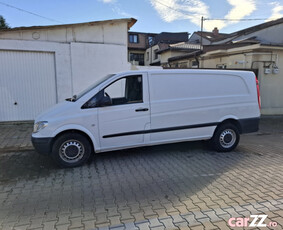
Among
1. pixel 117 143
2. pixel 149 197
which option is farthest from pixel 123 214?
pixel 117 143

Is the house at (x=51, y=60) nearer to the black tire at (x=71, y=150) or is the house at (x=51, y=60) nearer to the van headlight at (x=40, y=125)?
the van headlight at (x=40, y=125)

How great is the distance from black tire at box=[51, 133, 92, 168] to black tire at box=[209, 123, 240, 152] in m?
2.99

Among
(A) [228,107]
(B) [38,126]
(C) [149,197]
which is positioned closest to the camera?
(C) [149,197]

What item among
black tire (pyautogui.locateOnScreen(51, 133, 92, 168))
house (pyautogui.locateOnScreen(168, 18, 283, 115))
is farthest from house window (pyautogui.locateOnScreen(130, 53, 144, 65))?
black tire (pyautogui.locateOnScreen(51, 133, 92, 168))

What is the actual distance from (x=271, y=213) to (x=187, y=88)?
2.84m

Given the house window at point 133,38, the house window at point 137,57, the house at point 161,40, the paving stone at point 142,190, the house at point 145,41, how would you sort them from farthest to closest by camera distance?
the house window at point 137,57, the house window at point 133,38, the house at point 145,41, the house at point 161,40, the paving stone at point 142,190

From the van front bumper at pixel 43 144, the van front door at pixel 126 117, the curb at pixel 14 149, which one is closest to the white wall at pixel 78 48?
the curb at pixel 14 149

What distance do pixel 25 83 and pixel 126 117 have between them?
5.63 metres

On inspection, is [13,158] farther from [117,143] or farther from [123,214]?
[123,214]

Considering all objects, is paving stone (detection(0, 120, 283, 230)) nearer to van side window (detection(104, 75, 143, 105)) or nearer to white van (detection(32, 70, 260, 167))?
white van (detection(32, 70, 260, 167))

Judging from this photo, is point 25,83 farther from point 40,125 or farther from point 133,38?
point 133,38

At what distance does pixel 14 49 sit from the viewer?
7574 millimetres

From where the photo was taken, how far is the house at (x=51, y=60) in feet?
25.2

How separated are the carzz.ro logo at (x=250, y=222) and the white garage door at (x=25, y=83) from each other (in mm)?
7572
